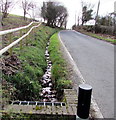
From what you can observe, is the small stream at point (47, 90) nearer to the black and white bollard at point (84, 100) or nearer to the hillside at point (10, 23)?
the black and white bollard at point (84, 100)

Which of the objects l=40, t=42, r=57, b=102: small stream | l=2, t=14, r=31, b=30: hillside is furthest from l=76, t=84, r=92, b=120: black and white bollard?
l=2, t=14, r=31, b=30: hillside

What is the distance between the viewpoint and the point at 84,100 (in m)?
1.73

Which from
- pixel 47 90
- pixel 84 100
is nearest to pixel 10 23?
pixel 47 90

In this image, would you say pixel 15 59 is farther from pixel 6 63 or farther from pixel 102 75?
pixel 102 75

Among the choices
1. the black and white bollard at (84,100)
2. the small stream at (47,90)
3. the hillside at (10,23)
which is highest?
the hillside at (10,23)

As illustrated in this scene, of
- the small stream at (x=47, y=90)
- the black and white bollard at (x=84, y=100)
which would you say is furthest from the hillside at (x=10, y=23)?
the black and white bollard at (x=84, y=100)

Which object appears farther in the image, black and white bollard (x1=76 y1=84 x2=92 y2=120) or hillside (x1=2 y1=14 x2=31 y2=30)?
hillside (x1=2 y1=14 x2=31 y2=30)

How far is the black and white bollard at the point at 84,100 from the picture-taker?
5.57 ft

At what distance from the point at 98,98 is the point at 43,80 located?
186cm

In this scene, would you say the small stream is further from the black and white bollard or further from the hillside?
the hillside

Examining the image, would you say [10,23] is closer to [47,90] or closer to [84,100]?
[47,90]

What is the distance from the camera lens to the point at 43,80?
4.67m

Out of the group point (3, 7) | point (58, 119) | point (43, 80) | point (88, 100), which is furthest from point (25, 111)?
point (3, 7)

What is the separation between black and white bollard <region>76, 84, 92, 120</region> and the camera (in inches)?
66.9
